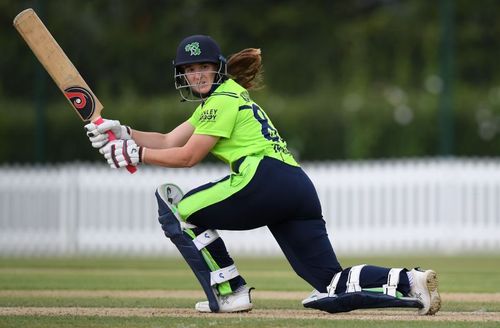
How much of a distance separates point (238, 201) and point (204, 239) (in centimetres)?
37

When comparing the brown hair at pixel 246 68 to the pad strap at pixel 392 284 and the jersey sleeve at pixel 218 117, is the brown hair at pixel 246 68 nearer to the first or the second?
the jersey sleeve at pixel 218 117

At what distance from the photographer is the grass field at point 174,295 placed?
6.95 meters

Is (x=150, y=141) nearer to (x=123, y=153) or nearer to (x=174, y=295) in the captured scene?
(x=123, y=153)

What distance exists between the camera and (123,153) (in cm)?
727

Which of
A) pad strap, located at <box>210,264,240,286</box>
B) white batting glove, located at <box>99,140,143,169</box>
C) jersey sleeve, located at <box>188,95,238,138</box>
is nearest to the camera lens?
jersey sleeve, located at <box>188,95,238,138</box>

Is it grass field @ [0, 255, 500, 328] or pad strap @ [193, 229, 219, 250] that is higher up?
pad strap @ [193, 229, 219, 250]

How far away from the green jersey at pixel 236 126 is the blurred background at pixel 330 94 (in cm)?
923

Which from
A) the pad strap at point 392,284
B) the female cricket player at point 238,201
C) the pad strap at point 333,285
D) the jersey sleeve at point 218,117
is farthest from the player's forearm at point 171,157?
the pad strap at point 392,284

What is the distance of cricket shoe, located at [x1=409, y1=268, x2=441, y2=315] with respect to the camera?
23.2ft

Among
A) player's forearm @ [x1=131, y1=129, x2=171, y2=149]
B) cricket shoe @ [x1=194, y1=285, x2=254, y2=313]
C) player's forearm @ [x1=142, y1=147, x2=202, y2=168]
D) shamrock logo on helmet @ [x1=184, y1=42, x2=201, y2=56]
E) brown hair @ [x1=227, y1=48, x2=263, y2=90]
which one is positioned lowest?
cricket shoe @ [x1=194, y1=285, x2=254, y2=313]

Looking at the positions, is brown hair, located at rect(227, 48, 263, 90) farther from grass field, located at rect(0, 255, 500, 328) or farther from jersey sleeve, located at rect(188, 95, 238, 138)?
grass field, located at rect(0, 255, 500, 328)

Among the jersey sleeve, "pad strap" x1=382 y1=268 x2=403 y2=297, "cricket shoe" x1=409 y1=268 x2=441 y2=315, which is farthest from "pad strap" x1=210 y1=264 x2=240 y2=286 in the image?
"cricket shoe" x1=409 y1=268 x2=441 y2=315

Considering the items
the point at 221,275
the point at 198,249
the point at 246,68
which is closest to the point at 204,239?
the point at 198,249

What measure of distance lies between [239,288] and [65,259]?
27.2 feet
